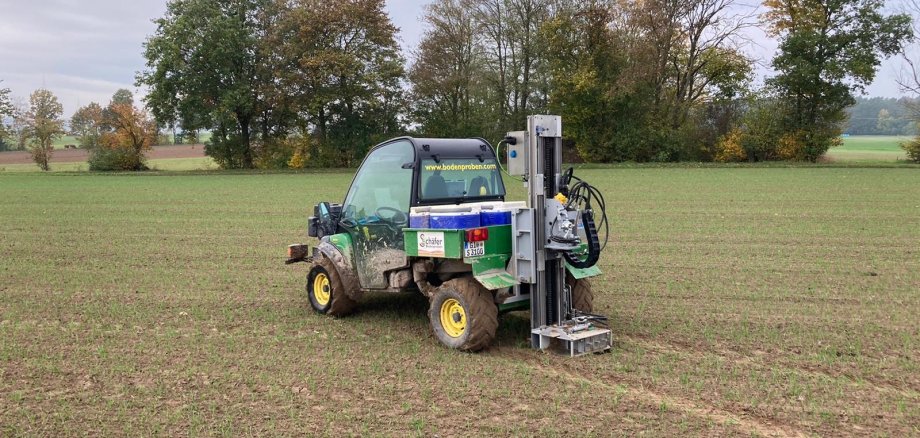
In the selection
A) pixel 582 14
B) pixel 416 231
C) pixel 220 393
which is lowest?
pixel 220 393

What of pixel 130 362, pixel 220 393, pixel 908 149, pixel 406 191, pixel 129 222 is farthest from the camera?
pixel 908 149

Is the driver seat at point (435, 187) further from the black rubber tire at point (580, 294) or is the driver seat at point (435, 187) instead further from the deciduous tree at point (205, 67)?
the deciduous tree at point (205, 67)

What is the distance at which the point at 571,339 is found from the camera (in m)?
6.61

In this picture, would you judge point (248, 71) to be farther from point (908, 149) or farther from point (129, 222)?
point (908, 149)

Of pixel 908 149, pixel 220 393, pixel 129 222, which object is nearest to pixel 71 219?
pixel 129 222

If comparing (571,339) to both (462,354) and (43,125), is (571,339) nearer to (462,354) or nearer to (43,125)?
(462,354)

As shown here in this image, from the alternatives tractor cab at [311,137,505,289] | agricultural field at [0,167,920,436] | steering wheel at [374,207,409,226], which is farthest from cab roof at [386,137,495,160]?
agricultural field at [0,167,920,436]

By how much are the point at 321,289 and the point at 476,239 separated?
2.86 m

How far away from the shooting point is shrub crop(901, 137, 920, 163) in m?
42.7

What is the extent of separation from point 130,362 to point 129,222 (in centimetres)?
1334

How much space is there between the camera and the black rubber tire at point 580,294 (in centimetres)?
756

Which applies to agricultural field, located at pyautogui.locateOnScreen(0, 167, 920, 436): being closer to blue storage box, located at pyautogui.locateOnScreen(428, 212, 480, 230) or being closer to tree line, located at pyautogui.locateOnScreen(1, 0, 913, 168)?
blue storage box, located at pyautogui.locateOnScreen(428, 212, 480, 230)

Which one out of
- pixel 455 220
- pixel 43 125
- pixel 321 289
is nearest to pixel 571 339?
pixel 455 220

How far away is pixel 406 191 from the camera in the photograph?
760 centimetres
